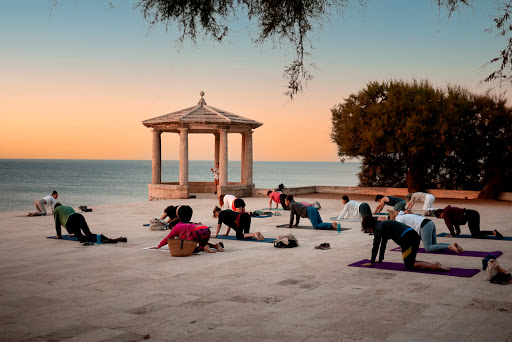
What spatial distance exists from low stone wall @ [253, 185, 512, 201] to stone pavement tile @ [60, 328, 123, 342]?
26723 millimetres

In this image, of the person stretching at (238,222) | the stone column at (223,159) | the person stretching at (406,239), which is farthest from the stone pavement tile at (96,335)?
the stone column at (223,159)

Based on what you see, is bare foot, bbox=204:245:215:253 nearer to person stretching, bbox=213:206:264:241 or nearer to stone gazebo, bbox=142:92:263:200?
person stretching, bbox=213:206:264:241

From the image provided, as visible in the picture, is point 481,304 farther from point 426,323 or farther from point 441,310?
point 426,323

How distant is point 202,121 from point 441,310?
24399mm

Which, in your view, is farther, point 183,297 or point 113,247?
point 113,247

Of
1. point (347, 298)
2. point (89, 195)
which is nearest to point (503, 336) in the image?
point (347, 298)

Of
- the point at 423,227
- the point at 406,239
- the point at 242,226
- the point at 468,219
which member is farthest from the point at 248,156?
the point at 406,239

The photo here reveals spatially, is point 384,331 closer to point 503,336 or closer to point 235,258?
point 503,336

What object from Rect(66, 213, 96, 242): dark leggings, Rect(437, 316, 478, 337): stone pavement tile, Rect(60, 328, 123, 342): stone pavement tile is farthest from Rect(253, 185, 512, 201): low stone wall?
Rect(60, 328, 123, 342): stone pavement tile

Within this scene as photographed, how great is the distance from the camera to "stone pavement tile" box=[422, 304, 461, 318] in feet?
23.9

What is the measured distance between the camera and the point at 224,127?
31297 mm

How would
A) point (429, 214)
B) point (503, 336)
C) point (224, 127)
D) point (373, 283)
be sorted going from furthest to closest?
point (224, 127) → point (429, 214) → point (373, 283) → point (503, 336)

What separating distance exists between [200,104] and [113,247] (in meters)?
20.5

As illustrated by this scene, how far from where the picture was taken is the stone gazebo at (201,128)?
30.9m
